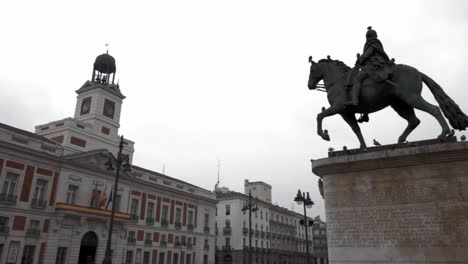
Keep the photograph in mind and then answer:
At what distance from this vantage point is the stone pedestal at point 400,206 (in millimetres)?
6773

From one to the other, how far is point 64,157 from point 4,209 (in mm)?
6968

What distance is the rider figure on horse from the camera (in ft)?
27.7

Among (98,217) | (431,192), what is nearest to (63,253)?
(98,217)

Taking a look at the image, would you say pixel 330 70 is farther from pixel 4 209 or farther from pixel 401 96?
pixel 4 209

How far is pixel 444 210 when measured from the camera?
6895 mm

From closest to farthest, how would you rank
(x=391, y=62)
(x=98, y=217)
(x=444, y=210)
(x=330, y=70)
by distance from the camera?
(x=444, y=210), (x=391, y=62), (x=330, y=70), (x=98, y=217)

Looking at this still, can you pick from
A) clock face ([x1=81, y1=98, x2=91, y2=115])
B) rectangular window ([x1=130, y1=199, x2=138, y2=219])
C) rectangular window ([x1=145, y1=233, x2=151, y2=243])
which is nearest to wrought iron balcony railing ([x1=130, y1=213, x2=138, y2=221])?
rectangular window ([x1=130, y1=199, x2=138, y2=219])

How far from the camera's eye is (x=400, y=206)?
728cm

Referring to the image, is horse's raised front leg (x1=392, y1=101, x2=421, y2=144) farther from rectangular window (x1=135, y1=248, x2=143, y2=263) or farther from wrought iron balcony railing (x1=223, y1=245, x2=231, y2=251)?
wrought iron balcony railing (x1=223, y1=245, x2=231, y2=251)

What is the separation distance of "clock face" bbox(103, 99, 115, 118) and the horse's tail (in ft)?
137

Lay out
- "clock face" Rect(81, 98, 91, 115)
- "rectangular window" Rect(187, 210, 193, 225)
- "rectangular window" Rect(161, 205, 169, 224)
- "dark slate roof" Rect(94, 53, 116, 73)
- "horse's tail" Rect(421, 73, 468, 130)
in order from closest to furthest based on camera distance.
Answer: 1. "horse's tail" Rect(421, 73, 468, 130)
2. "clock face" Rect(81, 98, 91, 115)
3. "rectangular window" Rect(161, 205, 169, 224)
4. "dark slate roof" Rect(94, 53, 116, 73)
5. "rectangular window" Rect(187, 210, 193, 225)

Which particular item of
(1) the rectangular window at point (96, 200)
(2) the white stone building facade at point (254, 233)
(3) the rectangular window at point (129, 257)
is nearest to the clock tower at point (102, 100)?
(1) the rectangular window at point (96, 200)

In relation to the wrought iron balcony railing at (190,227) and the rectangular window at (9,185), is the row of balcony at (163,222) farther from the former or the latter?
the rectangular window at (9,185)

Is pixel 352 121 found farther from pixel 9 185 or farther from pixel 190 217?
pixel 190 217
